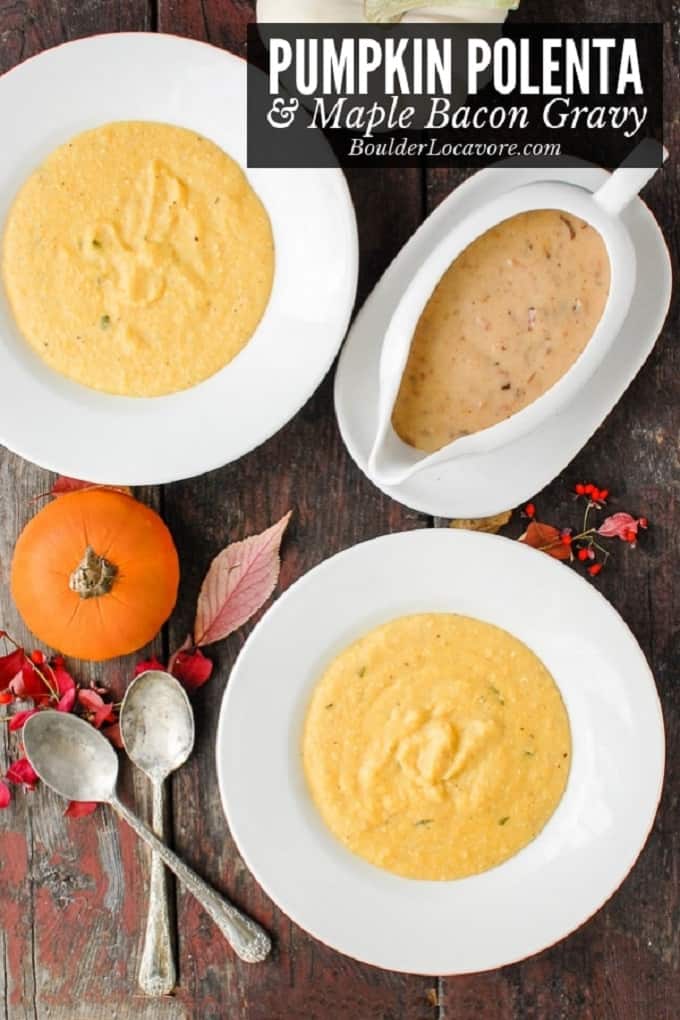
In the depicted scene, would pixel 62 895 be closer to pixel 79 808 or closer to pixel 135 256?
pixel 79 808

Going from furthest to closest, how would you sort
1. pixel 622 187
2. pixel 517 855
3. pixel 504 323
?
pixel 517 855 < pixel 504 323 < pixel 622 187

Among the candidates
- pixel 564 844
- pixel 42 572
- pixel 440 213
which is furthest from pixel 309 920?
pixel 440 213

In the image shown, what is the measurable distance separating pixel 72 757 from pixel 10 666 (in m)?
0.17

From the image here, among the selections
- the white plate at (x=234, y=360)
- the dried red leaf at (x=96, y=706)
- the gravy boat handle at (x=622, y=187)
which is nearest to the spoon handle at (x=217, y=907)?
the dried red leaf at (x=96, y=706)

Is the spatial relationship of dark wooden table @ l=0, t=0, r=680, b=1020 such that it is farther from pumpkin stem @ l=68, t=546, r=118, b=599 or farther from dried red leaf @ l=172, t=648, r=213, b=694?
pumpkin stem @ l=68, t=546, r=118, b=599

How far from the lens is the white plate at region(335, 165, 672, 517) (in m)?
1.62

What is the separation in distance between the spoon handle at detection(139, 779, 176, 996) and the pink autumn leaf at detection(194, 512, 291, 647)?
25cm

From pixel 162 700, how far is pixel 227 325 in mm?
580

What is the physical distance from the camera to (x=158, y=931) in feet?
5.76

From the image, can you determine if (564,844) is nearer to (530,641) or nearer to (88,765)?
(530,641)

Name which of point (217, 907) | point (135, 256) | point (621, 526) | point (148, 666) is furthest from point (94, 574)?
point (621, 526)

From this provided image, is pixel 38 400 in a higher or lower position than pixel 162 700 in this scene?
higher

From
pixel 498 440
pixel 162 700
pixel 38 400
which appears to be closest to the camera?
pixel 498 440

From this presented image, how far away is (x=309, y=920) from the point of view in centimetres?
160
